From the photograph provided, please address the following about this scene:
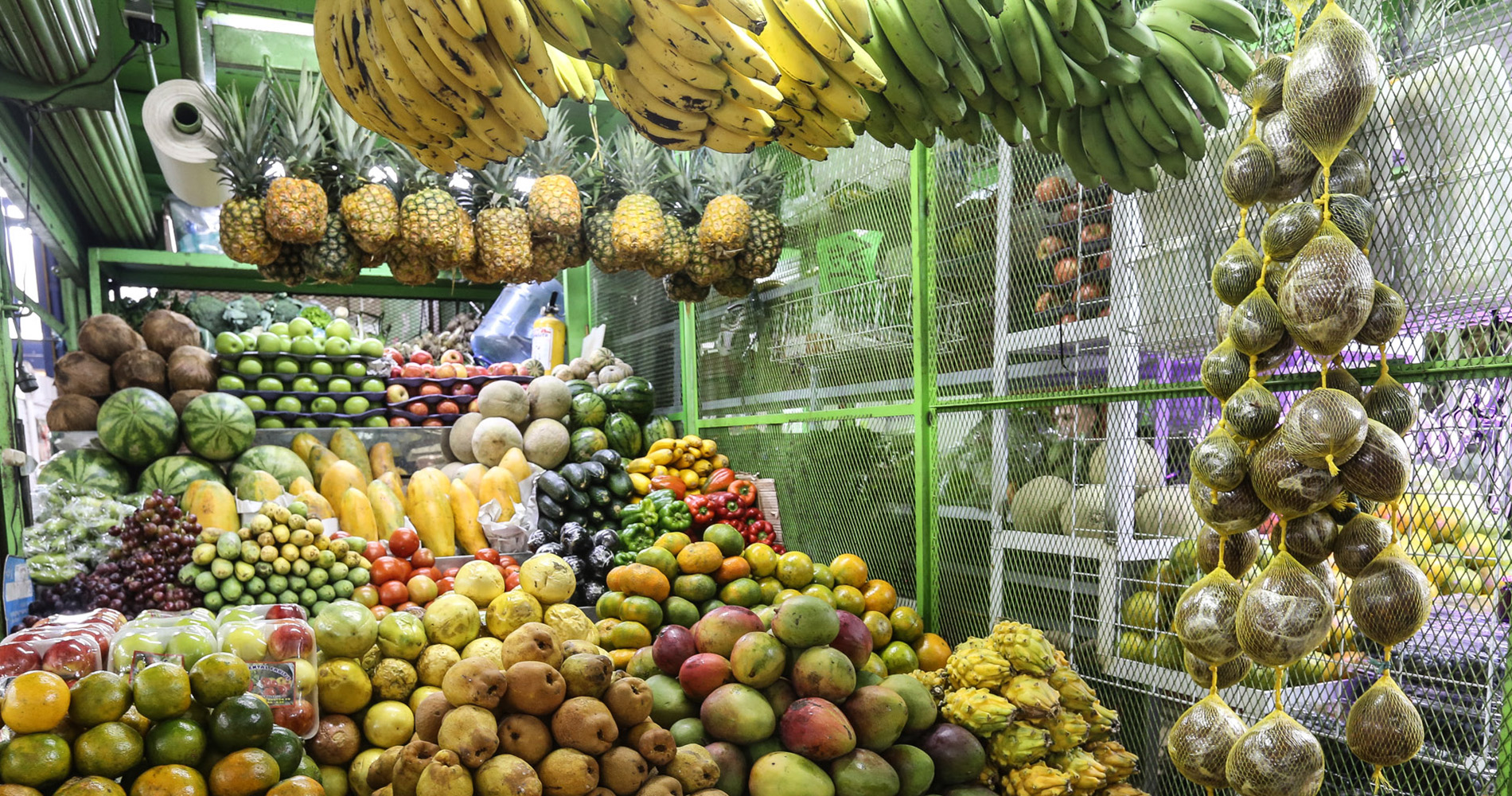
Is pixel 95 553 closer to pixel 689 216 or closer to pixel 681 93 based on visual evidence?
pixel 689 216

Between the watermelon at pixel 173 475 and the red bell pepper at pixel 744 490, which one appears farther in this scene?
the red bell pepper at pixel 744 490

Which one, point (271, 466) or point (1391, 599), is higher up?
point (271, 466)

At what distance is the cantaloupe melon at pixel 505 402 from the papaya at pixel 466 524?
0.81m

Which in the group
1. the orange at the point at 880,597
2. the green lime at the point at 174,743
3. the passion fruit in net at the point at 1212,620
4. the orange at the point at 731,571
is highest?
the passion fruit in net at the point at 1212,620

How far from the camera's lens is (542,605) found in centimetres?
325

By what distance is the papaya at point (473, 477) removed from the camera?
4820mm

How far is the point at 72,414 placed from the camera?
4375 mm

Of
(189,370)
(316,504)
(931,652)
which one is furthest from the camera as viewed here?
(189,370)

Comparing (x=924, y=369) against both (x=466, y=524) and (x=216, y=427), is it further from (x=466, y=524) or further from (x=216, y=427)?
(x=216, y=427)

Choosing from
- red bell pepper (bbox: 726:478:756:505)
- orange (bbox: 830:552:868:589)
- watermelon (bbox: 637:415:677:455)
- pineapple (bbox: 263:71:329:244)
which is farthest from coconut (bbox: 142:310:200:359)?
orange (bbox: 830:552:868:589)

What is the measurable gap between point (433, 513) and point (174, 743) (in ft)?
8.49

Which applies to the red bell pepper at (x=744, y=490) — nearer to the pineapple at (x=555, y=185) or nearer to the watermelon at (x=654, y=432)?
the watermelon at (x=654, y=432)

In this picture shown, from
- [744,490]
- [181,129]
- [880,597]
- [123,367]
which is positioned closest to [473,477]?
[744,490]

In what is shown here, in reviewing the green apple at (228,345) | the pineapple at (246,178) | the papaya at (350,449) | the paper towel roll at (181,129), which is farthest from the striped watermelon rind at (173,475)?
the paper towel roll at (181,129)
